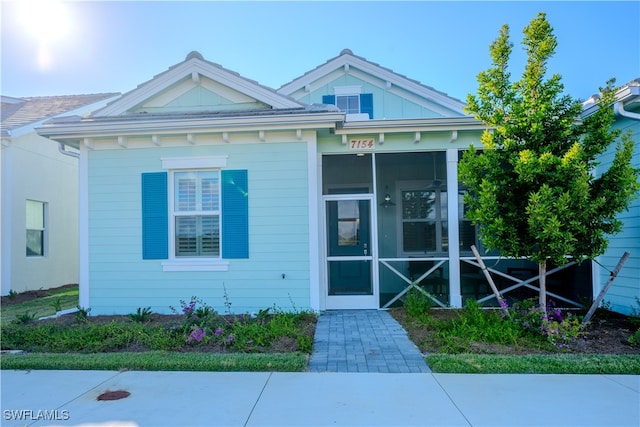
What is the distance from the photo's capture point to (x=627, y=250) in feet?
21.1

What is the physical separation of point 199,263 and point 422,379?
454cm

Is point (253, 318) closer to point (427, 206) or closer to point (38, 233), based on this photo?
point (427, 206)

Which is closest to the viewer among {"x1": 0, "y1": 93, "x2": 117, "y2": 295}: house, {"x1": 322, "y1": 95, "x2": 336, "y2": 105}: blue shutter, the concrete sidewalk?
the concrete sidewalk

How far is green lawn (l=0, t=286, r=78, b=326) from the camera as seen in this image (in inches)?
290

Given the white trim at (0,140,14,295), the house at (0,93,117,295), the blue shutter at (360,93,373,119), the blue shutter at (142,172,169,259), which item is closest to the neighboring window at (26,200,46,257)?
the house at (0,93,117,295)

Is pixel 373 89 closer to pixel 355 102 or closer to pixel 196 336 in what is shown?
pixel 355 102

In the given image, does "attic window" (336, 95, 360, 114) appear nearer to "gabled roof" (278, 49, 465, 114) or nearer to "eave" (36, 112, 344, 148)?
"gabled roof" (278, 49, 465, 114)

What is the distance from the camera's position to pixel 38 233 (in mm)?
11125

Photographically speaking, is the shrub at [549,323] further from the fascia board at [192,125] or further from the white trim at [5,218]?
the white trim at [5,218]

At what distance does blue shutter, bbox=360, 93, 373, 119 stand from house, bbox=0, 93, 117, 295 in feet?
29.9

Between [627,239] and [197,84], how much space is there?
27.5 ft

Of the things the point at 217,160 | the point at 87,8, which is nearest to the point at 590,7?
the point at 217,160
